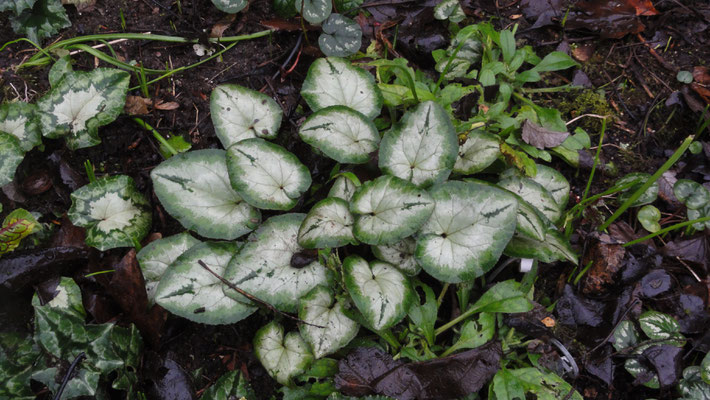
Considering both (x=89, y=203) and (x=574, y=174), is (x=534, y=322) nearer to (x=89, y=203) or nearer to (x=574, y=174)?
(x=574, y=174)

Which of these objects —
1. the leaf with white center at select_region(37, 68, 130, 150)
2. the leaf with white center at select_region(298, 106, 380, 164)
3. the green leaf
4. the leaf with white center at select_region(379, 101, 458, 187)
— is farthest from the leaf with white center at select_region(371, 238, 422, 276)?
the leaf with white center at select_region(37, 68, 130, 150)

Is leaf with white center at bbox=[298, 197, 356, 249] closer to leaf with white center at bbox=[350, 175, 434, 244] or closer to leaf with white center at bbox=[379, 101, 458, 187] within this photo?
leaf with white center at bbox=[350, 175, 434, 244]

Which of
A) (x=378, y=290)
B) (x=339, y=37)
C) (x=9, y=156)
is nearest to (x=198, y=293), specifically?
(x=378, y=290)

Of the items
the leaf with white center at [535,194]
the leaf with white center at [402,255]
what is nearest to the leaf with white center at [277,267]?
the leaf with white center at [402,255]

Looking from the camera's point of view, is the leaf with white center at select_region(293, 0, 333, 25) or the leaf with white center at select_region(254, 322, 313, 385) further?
the leaf with white center at select_region(293, 0, 333, 25)

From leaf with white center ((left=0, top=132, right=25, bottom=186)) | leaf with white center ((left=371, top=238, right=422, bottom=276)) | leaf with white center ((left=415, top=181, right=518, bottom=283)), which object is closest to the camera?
leaf with white center ((left=415, top=181, right=518, bottom=283))

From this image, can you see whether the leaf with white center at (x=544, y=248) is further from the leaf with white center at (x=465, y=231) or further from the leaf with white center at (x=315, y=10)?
the leaf with white center at (x=315, y=10)

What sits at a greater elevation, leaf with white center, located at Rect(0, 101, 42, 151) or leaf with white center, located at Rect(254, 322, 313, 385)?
leaf with white center, located at Rect(0, 101, 42, 151)
